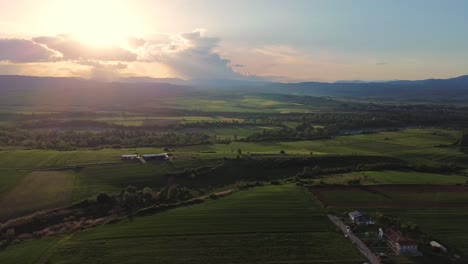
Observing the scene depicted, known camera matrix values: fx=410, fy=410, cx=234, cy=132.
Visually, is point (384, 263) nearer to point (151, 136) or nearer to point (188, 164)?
point (188, 164)

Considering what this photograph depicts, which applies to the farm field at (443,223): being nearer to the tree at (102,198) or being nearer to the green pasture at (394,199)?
the green pasture at (394,199)

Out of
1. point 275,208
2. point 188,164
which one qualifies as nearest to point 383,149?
point 188,164

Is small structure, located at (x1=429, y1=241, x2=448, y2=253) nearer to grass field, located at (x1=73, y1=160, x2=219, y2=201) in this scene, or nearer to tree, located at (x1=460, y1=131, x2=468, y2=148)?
grass field, located at (x1=73, y1=160, x2=219, y2=201)

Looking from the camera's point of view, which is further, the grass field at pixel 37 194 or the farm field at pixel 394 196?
the grass field at pixel 37 194

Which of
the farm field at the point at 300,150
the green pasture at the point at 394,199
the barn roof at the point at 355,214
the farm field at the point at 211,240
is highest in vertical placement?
the farm field at the point at 300,150

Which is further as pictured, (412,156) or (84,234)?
(412,156)

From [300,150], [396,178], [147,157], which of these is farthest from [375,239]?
[300,150]

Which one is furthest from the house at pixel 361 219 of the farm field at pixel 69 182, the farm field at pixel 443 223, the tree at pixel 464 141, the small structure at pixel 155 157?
the tree at pixel 464 141
